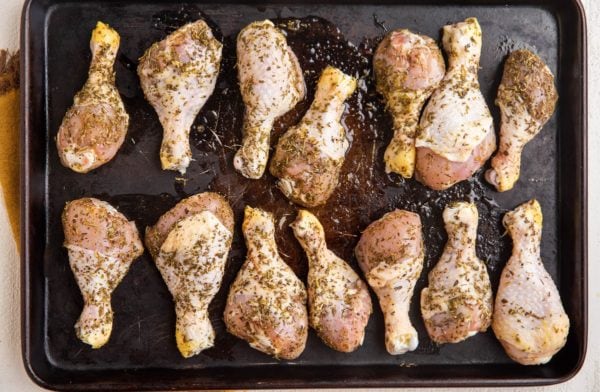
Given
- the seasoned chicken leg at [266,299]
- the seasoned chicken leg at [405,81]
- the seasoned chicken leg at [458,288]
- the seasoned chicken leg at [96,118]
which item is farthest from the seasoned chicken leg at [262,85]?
the seasoned chicken leg at [458,288]

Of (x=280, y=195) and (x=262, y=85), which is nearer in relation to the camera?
(x=262, y=85)

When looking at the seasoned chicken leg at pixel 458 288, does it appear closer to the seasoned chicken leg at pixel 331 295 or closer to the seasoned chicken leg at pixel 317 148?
the seasoned chicken leg at pixel 331 295

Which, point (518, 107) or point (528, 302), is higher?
point (518, 107)

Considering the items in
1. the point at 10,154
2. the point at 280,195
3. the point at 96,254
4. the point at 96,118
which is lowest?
the point at 96,254

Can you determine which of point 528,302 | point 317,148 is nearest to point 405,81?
point 317,148

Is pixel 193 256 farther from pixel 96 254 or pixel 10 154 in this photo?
pixel 10 154

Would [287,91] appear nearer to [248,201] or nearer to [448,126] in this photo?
[248,201]
